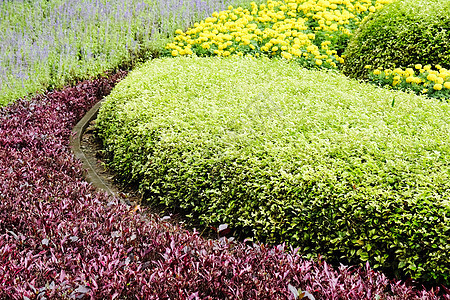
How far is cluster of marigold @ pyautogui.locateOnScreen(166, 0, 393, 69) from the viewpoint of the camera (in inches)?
271

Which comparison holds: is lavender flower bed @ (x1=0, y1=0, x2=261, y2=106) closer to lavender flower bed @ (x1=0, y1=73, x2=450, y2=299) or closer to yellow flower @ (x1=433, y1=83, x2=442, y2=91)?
lavender flower bed @ (x1=0, y1=73, x2=450, y2=299)

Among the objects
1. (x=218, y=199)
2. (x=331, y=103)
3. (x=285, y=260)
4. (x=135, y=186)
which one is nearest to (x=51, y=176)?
(x=135, y=186)

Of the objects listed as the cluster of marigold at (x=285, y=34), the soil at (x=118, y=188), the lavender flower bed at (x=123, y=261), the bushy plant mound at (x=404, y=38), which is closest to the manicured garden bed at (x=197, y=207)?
the lavender flower bed at (x=123, y=261)

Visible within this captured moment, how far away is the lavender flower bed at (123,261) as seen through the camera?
2.25 m

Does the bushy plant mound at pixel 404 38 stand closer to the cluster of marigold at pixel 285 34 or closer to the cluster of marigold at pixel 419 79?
the cluster of marigold at pixel 419 79

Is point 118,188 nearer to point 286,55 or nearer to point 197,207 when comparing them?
point 197,207

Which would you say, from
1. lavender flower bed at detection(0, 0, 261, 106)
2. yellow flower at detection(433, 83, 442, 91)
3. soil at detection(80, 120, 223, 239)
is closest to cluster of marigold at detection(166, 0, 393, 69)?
lavender flower bed at detection(0, 0, 261, 106)

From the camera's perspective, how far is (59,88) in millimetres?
6301

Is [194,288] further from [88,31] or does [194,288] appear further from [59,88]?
[88,31]

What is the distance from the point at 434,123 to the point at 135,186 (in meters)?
2.83

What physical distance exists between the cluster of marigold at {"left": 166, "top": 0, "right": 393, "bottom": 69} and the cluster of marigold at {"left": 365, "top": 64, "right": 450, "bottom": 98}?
93cm

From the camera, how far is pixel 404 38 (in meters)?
6.07

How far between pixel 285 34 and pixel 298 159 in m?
4.20

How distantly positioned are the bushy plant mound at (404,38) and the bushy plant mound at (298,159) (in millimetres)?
1064
